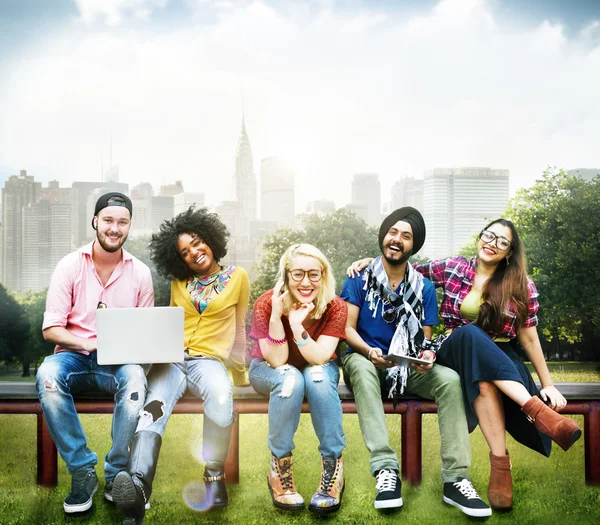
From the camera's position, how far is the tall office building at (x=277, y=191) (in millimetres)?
7984

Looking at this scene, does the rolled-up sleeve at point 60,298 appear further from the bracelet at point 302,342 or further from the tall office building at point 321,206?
the tall office building at point 321,206

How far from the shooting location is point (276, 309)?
2.80 m

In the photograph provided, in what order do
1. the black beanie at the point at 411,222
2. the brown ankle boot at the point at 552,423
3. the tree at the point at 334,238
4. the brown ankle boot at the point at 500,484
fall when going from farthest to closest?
the tree at the point at 334,238
the black beanie at the point at 411,222
the brown ankle boot at the point at 500,484
the brown ankle boot at the point at 552,423

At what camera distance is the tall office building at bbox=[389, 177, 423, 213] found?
8.06 metres

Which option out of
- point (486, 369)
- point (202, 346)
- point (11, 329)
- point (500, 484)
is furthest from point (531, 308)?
point (11, 329)

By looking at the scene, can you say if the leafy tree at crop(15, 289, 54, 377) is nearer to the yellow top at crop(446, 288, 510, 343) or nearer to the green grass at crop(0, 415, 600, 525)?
the green grass at crop(0, 415, 600, 525)

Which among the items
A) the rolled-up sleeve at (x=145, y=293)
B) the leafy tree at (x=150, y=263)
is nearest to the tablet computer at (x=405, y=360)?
the rolled-up sleeve at (x=145, y=293)

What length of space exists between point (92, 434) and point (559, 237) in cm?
690

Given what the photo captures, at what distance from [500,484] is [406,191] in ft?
18.8

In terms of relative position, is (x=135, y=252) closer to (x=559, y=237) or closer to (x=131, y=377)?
(x=131, y=377)

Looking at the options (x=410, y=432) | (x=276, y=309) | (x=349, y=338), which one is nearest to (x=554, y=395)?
(x=410, y=432)

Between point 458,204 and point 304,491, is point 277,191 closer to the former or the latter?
point 458,204

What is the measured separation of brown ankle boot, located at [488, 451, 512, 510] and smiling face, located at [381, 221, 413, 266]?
3.55 feet

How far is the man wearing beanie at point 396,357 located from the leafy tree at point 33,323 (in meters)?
6.44
